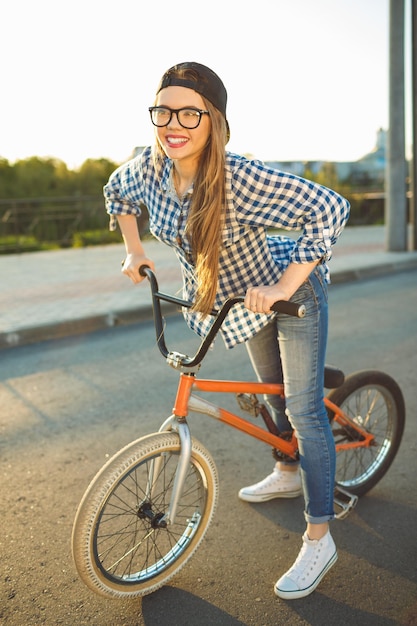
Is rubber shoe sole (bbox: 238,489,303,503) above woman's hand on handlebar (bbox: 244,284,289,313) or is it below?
A: below

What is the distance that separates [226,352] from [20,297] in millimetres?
3855

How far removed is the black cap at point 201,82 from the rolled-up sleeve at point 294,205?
0.26 m

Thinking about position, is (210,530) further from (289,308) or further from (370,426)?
(289,308)

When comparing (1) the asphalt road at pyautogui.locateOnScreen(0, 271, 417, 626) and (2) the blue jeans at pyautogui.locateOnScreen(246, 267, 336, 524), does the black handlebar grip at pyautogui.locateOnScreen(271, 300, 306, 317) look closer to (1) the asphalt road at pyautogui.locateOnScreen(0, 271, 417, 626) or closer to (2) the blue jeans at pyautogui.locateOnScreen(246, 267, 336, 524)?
(2) the blue jeans at pyautogui.locateOnScreen(246, 267, 336, 524)

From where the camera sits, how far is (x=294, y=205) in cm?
238

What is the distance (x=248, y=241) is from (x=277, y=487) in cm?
146

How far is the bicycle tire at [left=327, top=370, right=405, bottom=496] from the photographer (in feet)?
11.2

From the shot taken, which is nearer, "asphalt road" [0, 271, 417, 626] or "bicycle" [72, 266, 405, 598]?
"bicycle" [72, 266, 405, 598]

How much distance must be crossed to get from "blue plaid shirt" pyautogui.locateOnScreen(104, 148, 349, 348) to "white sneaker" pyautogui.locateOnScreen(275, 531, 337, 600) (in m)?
0.94

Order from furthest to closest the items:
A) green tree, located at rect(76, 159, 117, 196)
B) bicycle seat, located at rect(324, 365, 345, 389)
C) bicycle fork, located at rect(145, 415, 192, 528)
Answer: green tree, located at rect(76, 159, 117, 196) → bicycle seat, located at rect(324, 365, 345, 389) → bicycle fork, located at rect(145, 415, 192, 528)

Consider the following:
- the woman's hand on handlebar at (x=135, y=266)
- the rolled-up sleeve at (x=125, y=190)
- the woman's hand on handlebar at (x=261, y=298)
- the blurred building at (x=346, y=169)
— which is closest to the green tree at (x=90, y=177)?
the blurred building at (x=346, y=169)

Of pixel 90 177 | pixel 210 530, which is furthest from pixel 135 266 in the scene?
pixel 90 177

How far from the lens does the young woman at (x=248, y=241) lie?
7.76 feet

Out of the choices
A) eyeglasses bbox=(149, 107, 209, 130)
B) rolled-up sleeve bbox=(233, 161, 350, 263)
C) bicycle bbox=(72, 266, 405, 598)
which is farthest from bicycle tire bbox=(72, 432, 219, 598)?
eyeglasses bbox=(149, 107, 209, 130)
